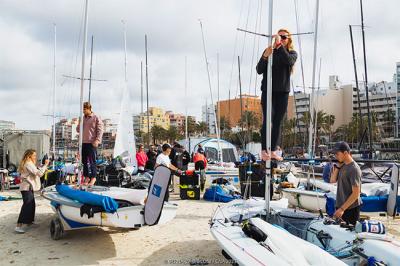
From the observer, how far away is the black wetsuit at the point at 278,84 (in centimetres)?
501

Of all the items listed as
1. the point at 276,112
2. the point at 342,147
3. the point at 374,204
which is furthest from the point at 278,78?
the point at 374,204

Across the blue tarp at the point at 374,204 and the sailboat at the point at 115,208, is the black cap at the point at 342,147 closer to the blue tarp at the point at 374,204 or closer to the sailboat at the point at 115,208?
the blue tarp at the point at 374,204

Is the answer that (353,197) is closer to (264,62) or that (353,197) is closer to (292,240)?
(292,240)

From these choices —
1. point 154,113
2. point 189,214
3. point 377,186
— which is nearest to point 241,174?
point 189,214

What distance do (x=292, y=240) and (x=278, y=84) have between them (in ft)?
7.22

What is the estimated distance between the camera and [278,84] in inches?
200

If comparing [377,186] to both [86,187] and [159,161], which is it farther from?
[86,187]

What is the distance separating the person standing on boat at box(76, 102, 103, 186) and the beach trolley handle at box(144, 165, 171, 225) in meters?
2.67

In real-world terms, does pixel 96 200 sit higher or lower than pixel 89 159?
lower

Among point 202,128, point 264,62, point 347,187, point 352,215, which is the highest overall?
point 202,128

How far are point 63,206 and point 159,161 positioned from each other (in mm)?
3160

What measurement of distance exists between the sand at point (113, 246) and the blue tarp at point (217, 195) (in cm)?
280

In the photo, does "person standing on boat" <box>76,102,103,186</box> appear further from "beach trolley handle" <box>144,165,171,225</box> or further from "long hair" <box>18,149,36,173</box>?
"beach trolley handle" <box>144,165,171,225</box>

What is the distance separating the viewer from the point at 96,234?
6836 mm
